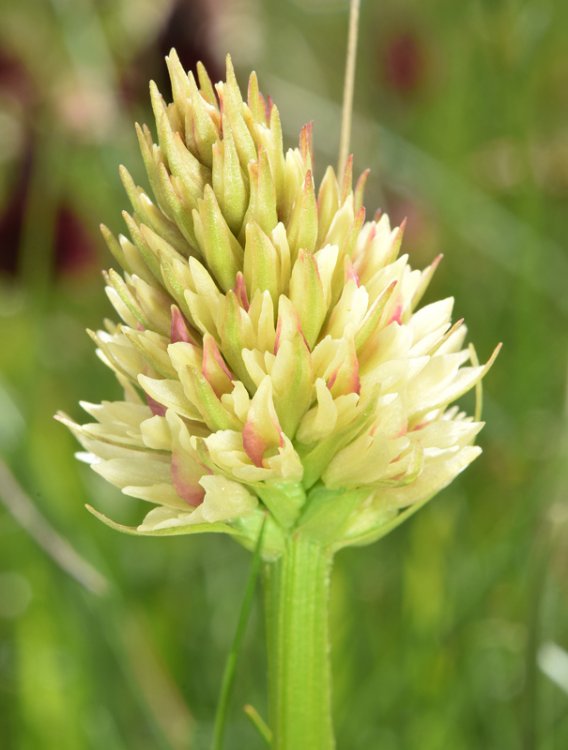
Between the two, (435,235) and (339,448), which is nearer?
(339,448)

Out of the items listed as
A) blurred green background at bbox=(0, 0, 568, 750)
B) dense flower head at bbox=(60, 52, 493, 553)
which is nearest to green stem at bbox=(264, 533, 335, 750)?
dense flower head at bbox=(60, 52, 493, 553)

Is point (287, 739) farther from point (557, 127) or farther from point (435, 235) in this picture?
point (557, 127)

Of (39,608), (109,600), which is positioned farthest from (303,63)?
(109,600)

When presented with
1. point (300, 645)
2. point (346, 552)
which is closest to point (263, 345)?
point (300, 645)

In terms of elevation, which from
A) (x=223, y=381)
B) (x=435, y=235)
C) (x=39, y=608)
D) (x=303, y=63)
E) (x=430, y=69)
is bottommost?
(x=39, y=608)

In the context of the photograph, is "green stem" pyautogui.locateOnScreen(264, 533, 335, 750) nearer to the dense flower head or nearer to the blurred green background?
the dense flower head

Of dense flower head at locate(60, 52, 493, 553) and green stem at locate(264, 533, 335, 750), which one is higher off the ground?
dense flower head at locate(60, 52, 493, 553)
